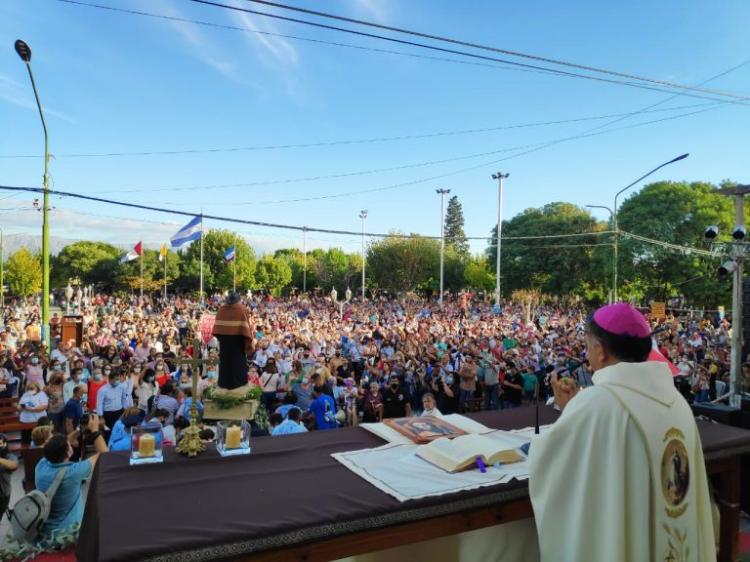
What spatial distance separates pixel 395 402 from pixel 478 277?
176 feet

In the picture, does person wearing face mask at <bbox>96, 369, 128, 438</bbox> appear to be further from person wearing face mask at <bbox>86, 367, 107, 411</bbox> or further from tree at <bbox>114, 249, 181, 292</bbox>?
tree at <bbox>114, 249, 181, 292</bbox>

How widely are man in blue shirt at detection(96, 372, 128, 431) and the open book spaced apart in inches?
301

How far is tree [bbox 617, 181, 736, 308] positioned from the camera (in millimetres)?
36312

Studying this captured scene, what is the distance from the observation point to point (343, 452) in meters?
2.97

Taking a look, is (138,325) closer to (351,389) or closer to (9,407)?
(9,407)

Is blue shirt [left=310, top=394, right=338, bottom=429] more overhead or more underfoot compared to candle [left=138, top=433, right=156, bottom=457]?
more underfoot

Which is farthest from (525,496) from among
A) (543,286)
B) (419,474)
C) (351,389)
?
(543,286)

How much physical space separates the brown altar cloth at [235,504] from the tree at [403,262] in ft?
174

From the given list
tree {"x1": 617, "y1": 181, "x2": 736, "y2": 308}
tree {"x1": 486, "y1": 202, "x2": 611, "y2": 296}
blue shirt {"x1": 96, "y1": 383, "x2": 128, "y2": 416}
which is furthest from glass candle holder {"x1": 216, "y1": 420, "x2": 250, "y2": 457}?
tree {"x1": 486, "y1": 202, "x2": 611, "y2": 296}

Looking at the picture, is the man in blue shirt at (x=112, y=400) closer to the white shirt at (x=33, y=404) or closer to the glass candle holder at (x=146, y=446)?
the white shirt at (x=33, y=404)

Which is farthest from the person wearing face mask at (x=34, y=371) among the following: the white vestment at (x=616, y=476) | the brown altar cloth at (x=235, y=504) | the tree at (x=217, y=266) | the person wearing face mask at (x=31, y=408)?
the tree at (x=217, y=266)

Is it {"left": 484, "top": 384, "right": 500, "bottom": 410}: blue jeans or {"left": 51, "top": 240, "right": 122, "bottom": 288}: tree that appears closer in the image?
{"left": 484, "top": 384, "right": 500, "bottom": 410}: blue jeans

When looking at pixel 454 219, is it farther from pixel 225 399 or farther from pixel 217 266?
pixel 225 399

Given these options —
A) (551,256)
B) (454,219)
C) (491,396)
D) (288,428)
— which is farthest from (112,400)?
(454,219)
